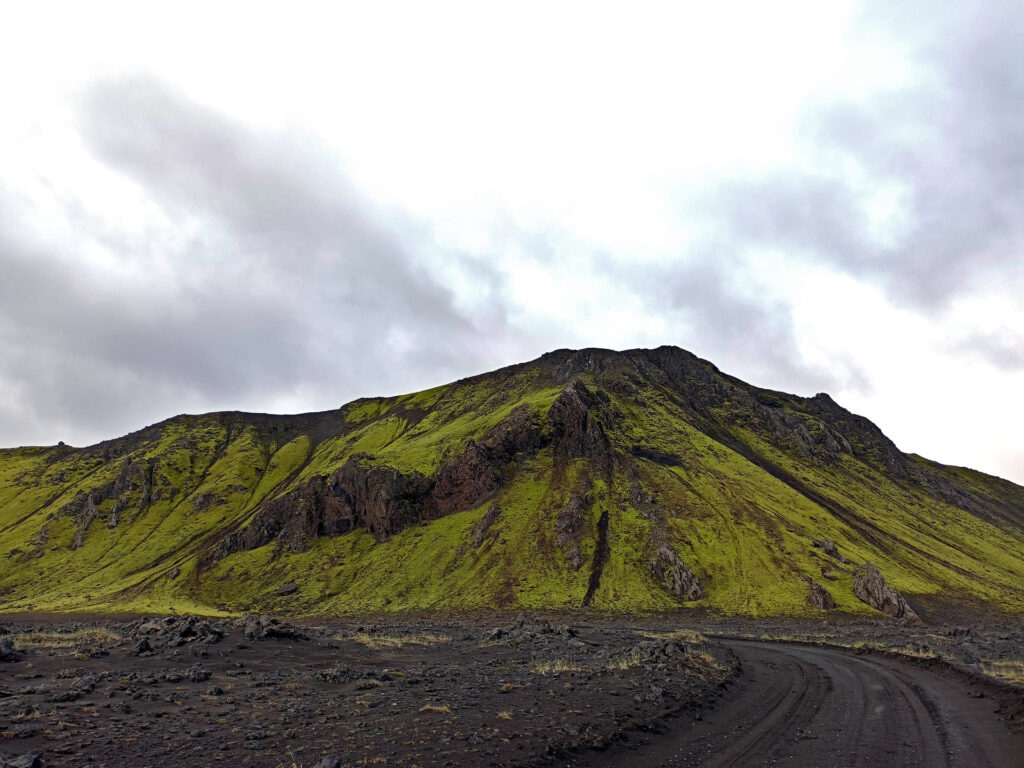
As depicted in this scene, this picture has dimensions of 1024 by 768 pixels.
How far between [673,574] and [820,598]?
21.3 m

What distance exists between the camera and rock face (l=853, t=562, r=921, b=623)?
77.1 m

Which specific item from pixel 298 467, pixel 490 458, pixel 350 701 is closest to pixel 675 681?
pixel 350 701

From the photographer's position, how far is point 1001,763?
14234 mm

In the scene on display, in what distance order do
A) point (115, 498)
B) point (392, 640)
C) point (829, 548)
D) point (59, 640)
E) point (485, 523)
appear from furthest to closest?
point (115, 498)
point (485, 523)
point (829, 548)
point (392, 640)
point (59, 640)

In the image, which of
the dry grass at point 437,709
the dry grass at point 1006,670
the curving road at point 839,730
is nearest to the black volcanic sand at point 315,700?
the dry grass at point 437,709

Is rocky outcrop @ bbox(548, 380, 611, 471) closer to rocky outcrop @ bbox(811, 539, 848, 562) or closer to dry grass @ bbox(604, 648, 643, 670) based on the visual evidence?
rocky outcrop @ bbox(811, 539, 848, 562)

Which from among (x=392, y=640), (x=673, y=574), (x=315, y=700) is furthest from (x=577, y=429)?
(x=315, y=700)

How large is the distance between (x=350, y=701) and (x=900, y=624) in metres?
80.3

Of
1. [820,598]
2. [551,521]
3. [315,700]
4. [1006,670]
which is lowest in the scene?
[820,598]

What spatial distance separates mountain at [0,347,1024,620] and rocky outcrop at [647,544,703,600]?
374mm

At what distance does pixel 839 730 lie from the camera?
689 inches

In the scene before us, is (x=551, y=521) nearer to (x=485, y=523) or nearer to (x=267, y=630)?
(x=485, y=523)

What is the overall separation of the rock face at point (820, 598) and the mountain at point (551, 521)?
0.40m

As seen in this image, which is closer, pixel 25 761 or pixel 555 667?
pixel 25 761
